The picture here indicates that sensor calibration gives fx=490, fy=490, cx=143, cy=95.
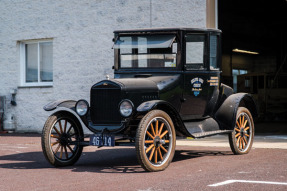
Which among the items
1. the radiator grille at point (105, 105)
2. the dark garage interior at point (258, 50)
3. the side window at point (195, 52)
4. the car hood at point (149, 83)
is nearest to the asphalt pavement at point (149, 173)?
the radiator grille at point (105, 105)

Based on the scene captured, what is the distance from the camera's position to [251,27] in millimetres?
26375

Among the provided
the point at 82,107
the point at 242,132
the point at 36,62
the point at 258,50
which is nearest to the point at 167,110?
the point at 82,107

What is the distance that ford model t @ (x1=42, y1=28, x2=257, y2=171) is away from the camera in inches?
285

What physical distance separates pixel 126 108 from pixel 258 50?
22.3 m

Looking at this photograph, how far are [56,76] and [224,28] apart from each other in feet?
39.9

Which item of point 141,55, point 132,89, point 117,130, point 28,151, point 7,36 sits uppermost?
point 7,36

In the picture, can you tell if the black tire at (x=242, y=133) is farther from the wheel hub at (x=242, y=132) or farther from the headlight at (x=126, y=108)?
the headlight at (x=126, y=108)

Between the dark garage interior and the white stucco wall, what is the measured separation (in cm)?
872

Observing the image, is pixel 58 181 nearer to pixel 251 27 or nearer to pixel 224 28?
pixel 224 28

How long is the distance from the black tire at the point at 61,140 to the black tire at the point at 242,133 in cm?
276

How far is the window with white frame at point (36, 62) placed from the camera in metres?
15.6

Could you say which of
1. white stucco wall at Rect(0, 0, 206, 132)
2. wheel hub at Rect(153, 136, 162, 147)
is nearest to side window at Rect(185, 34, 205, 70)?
wheel hub at Rect(153, 136, 162, 147)

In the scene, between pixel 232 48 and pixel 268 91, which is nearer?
pixel 268 91

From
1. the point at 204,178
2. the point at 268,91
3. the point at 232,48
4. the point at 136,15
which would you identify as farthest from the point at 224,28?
the point at 204,178
